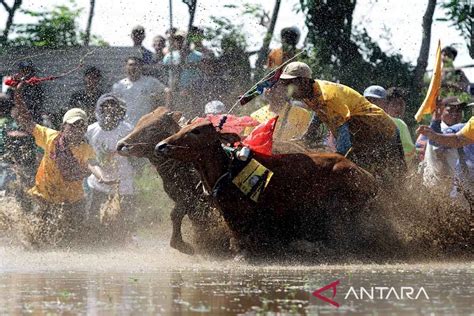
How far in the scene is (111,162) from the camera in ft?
47.7

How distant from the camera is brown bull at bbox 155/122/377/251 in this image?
1086 cm

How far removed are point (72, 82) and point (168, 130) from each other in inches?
194

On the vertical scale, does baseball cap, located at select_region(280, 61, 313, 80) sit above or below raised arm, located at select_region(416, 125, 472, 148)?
above

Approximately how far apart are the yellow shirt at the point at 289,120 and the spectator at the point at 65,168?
2036mm

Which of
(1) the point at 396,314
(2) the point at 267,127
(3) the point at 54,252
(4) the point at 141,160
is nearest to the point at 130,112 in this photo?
(4) the point at 141,160

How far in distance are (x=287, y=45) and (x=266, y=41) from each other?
1.32 meters

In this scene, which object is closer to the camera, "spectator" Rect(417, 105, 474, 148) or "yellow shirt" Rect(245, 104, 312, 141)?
"spectator" Rect(417, 105, 474, 148)

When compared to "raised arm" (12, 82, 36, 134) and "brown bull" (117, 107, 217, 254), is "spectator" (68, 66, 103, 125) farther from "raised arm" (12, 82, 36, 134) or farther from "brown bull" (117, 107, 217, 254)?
"brown bull" (117, 107, 217, 254)

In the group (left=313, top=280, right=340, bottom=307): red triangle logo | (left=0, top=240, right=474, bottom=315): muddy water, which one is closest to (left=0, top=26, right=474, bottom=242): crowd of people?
(left=0, top=240, right=474, bottom=315): muddy water

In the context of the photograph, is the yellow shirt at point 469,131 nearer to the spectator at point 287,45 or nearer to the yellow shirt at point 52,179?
the spectator at point 287,45

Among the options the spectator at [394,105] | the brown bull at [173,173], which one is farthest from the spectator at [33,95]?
the spectator at [394,105]

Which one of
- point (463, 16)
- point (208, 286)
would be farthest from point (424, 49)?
point (208, 286)

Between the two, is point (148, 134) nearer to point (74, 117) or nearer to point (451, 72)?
point (74, 117)

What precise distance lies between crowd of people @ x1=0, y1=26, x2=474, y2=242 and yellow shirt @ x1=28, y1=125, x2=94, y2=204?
0.04 feet
